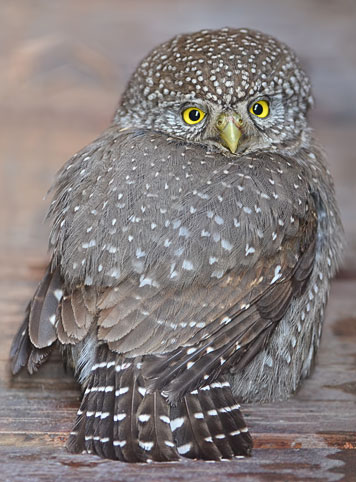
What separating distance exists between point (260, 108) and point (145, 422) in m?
1.45

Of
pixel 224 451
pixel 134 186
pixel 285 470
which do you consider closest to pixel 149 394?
pixel 224 451

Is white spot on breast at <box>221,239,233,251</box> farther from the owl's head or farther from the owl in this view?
the owl's head

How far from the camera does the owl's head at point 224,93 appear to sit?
3797mm

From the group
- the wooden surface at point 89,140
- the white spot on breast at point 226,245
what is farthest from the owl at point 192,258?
the wooden surface at point 89,140

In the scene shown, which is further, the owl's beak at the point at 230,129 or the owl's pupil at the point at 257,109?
the owl's pupil at the point at 257,109

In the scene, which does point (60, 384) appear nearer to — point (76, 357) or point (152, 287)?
point (76, 357)

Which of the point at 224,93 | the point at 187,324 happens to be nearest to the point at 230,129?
the point at 224,93

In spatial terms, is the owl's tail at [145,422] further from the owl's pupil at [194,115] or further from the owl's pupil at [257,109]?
the owl's pupil at [257,109]

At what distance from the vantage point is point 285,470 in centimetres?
309

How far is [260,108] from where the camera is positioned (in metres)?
3.96

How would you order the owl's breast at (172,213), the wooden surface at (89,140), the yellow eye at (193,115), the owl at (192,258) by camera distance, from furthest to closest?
the yellow eye at (193,115)
the owl's breast at (172,213)
the owl at (192,258)
the wooden surface at (89,140)

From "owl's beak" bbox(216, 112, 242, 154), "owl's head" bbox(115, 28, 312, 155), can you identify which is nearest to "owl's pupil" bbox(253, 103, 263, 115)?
"owl's head" bbox(115, 28, 312, 155)

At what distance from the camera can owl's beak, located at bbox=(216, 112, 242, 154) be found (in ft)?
12.4

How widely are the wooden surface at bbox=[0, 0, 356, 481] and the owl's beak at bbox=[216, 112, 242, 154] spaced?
104 cm
